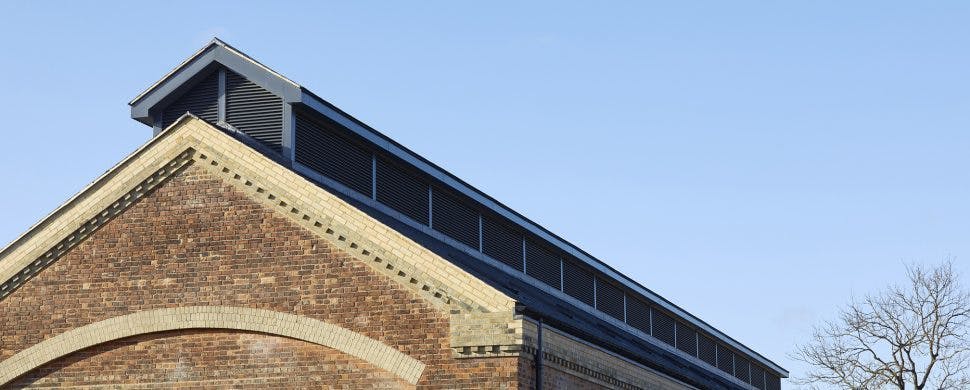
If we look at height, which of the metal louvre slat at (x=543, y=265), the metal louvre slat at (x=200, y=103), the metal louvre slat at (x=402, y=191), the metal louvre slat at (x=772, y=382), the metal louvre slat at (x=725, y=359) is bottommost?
the metal louvre slat at (x=402, y=191)

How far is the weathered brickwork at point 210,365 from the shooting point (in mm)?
24609

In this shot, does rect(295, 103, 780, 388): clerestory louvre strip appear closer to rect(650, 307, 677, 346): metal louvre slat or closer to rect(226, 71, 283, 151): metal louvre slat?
rect(650, 307, 677, 346): metal louvre slat

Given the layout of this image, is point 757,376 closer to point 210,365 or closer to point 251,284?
point 251,284

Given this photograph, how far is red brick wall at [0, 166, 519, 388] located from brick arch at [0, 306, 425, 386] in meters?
0.13

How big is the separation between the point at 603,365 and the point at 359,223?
627cm

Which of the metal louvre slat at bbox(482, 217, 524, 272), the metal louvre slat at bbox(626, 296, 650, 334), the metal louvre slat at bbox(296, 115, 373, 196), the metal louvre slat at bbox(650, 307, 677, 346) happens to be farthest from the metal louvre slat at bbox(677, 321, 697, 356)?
the metal louvre slat at bbox(296, 115, 373, 196)

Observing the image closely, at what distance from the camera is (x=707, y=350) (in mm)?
50656

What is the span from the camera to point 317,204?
2534 centimetres

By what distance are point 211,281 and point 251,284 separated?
2.61 ft

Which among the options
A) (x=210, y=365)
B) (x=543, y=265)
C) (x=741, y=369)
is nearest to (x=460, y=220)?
(x=543, y=265)

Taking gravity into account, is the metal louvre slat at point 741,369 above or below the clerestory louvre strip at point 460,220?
above

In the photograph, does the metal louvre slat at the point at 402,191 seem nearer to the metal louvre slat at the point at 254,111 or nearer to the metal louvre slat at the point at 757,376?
the metal louvre slat at the point at 254,111

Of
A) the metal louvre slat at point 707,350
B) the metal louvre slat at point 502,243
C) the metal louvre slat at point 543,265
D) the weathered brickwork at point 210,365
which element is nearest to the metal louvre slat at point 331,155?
the weathered brickwork at point 210,365

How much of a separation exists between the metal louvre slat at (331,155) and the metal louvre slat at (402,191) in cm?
51
